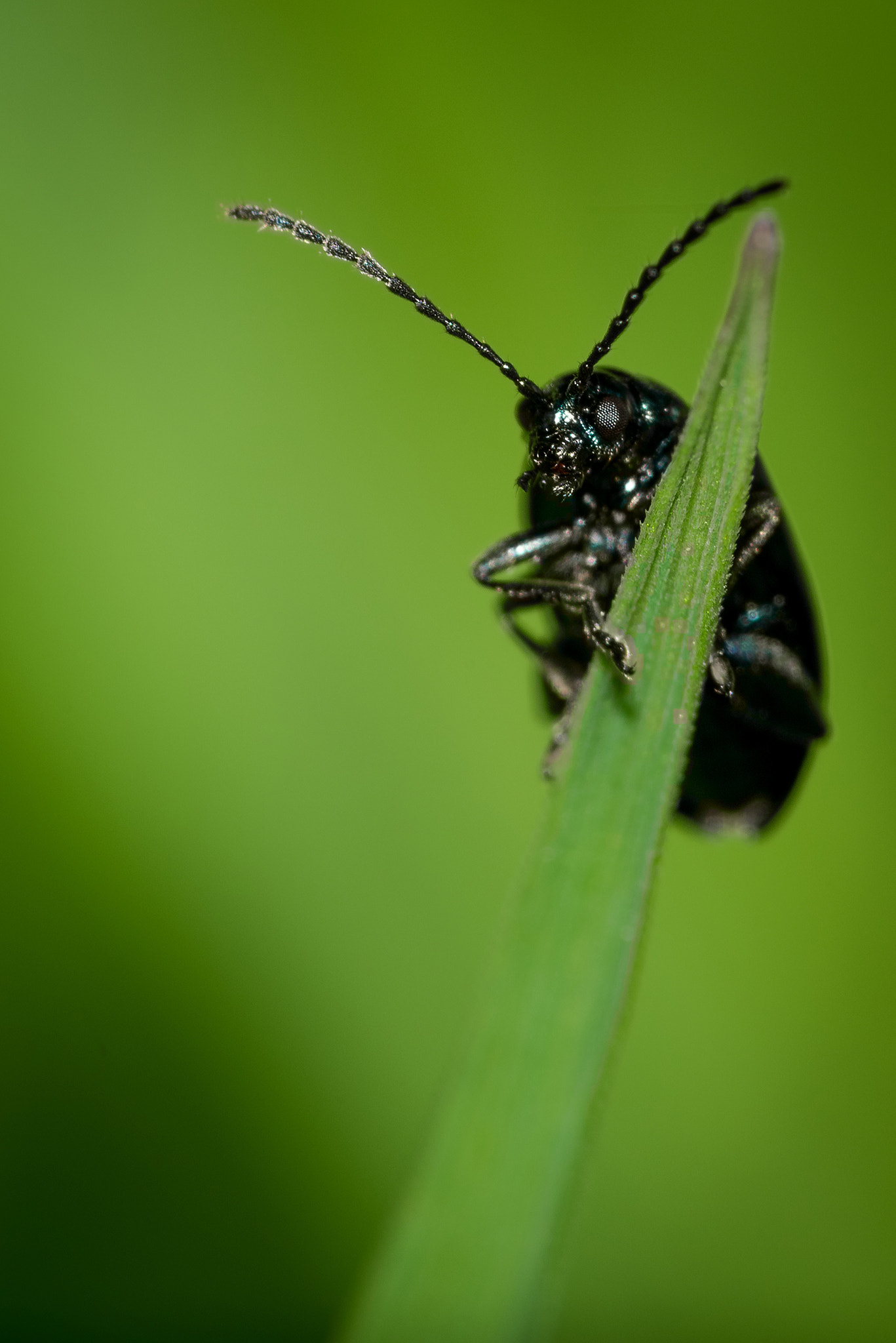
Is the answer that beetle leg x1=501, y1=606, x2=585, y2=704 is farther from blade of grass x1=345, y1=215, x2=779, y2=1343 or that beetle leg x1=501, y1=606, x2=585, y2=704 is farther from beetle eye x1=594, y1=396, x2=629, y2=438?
blade of grass x1=345, y1=215, x2=779, y2=1343

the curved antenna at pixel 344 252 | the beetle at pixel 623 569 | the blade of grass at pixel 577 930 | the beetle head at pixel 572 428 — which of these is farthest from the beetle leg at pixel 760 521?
the blade of grass at pixel 577 930

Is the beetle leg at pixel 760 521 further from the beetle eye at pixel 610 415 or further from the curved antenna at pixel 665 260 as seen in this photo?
the curved antenna at pixel 665 260

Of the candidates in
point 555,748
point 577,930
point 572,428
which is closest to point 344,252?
point 572,428

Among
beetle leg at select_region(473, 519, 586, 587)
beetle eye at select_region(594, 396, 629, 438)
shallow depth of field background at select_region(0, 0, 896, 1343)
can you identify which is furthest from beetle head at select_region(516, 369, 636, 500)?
shallow depth of field background at select_region(0, 0, 896, 1343)

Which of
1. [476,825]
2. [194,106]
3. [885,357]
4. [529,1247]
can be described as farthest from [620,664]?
[194,106]

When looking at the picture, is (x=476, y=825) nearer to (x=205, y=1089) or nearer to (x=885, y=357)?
(x=205, y=1089)
